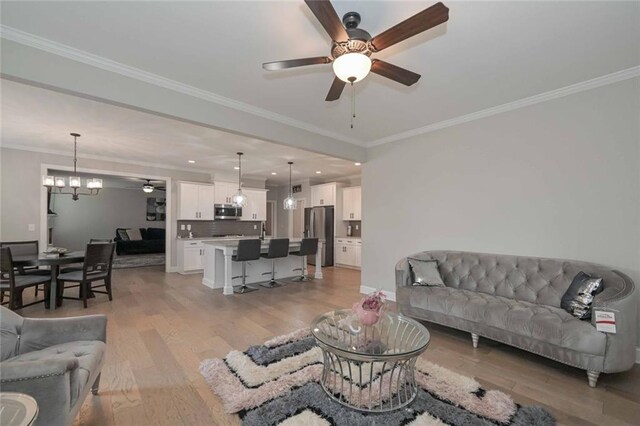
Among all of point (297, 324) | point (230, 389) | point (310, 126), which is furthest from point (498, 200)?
point (230, 389)

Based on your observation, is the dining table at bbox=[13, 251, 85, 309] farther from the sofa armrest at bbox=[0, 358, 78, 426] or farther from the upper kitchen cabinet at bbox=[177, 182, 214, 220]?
the sofa armrest at bbox=[0, 358, 78, 426]

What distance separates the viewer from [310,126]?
415 cm

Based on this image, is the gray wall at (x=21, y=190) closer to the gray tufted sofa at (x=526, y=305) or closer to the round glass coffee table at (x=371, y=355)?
the round glass coffee table at (x=371, y=355)

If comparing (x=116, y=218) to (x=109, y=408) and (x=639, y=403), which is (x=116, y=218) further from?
(x=639, y=403)

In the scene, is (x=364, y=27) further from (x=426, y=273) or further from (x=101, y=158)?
(x=101, y=158)

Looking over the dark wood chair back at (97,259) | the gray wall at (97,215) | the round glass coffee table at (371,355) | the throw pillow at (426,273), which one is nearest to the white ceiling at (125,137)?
the dark wood chair back at (97,259)

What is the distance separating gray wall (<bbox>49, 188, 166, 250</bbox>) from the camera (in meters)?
9.90

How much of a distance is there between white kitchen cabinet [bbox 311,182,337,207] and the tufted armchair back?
464 centimetres

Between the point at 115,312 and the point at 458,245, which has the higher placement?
the point at 458,245

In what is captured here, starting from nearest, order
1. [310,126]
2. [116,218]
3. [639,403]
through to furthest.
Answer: [639,403] → [310,126] → [116,218]

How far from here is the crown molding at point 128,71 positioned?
7.20 ft

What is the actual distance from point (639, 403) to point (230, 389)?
3.03 metres

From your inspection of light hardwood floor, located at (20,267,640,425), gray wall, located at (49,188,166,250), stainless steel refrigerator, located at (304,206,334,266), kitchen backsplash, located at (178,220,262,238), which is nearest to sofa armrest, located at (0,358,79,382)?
light hardwood floor, located at (20,267,640,425)

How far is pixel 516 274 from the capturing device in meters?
3.14
